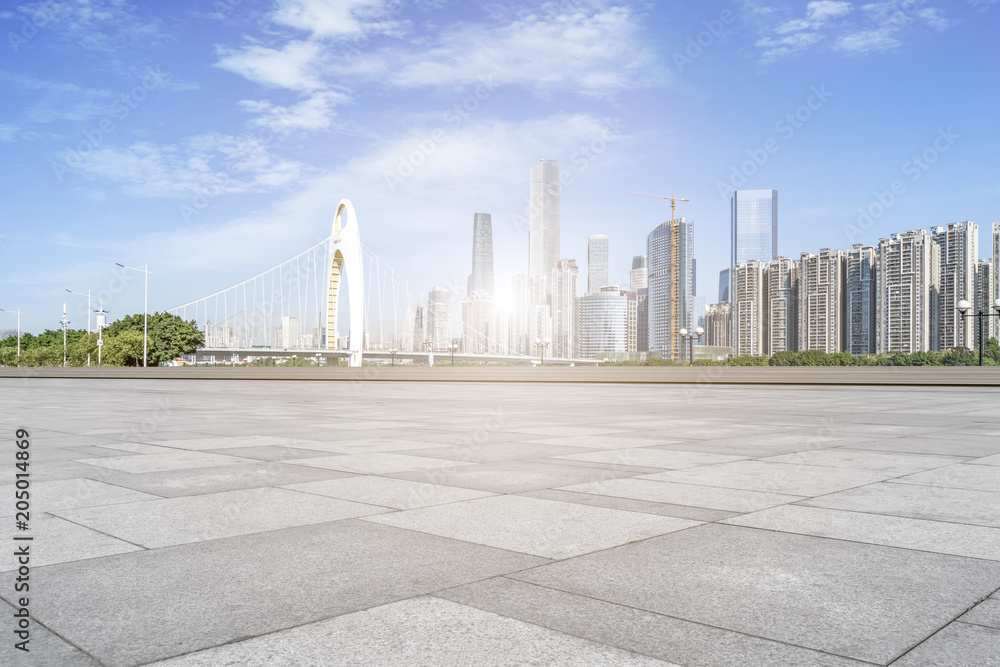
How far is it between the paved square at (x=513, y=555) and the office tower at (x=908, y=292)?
227 ft

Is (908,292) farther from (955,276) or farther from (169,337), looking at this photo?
(169,337)

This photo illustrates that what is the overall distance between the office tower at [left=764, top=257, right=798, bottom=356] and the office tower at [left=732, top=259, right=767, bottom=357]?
90 centimetres

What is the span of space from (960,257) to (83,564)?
3068 inches

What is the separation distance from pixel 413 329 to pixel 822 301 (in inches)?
1861

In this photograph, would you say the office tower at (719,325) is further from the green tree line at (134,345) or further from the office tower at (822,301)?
the green tree line at (134,345)

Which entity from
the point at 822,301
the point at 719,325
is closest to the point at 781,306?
the point at 822,301

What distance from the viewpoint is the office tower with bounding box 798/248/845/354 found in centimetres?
8488

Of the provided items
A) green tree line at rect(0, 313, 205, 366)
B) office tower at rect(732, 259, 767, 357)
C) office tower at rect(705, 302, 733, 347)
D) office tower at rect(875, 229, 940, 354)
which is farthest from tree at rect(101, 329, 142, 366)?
office tower at rect(705, 302, 733, 347)

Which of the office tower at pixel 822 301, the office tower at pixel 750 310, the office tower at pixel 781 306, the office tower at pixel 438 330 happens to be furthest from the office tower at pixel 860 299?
the office tower at pixel 438 330

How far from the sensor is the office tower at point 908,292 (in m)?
69.4

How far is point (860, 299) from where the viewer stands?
79.8 meters

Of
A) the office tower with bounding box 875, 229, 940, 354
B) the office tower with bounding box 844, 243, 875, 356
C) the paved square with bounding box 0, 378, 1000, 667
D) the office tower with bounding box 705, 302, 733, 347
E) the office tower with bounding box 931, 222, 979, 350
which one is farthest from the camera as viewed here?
the office tower with bounding box 705, 302, 733, 347

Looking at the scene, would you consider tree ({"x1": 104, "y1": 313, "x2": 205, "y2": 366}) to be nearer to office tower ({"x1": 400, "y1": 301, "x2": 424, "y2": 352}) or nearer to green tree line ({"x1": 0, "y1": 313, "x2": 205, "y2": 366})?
green tree line ({"x1": 0, "y1": 313, "x2": 205, "y2": 366})

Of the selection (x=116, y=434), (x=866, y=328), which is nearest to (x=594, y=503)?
(x=116, y=434)
